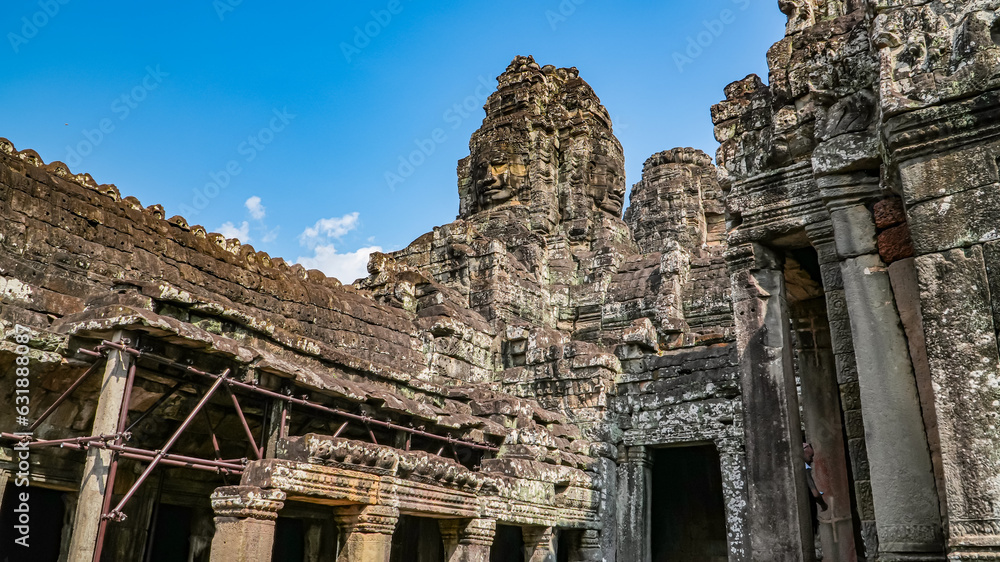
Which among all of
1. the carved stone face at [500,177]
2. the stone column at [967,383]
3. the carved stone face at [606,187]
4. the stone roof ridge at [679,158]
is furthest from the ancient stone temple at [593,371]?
the stone roof ridge at [679,158]

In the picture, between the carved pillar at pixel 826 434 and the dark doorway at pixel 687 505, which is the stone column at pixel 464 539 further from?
the dark doorway at pixel 687 505

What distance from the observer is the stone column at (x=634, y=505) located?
1205cm

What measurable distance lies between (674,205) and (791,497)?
26946 mm

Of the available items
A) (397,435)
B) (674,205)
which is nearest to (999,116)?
(397,435)

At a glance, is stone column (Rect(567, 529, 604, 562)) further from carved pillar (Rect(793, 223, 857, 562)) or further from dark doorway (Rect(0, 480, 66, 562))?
A: dark doorway (Rect(0, 480, 66, 562))

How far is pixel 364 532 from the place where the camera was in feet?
26.8

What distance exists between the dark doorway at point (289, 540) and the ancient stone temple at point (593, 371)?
4cm

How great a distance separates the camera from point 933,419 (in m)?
4.54

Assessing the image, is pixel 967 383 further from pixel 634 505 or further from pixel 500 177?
pixel 500 177

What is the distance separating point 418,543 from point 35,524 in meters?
5.96

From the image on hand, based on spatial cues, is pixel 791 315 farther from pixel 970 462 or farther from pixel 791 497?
pixel 970 462

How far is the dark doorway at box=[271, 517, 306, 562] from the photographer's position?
11891mm

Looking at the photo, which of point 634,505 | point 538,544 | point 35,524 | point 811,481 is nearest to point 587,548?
point 634,505

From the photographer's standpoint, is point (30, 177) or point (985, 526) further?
point (30, 177)
